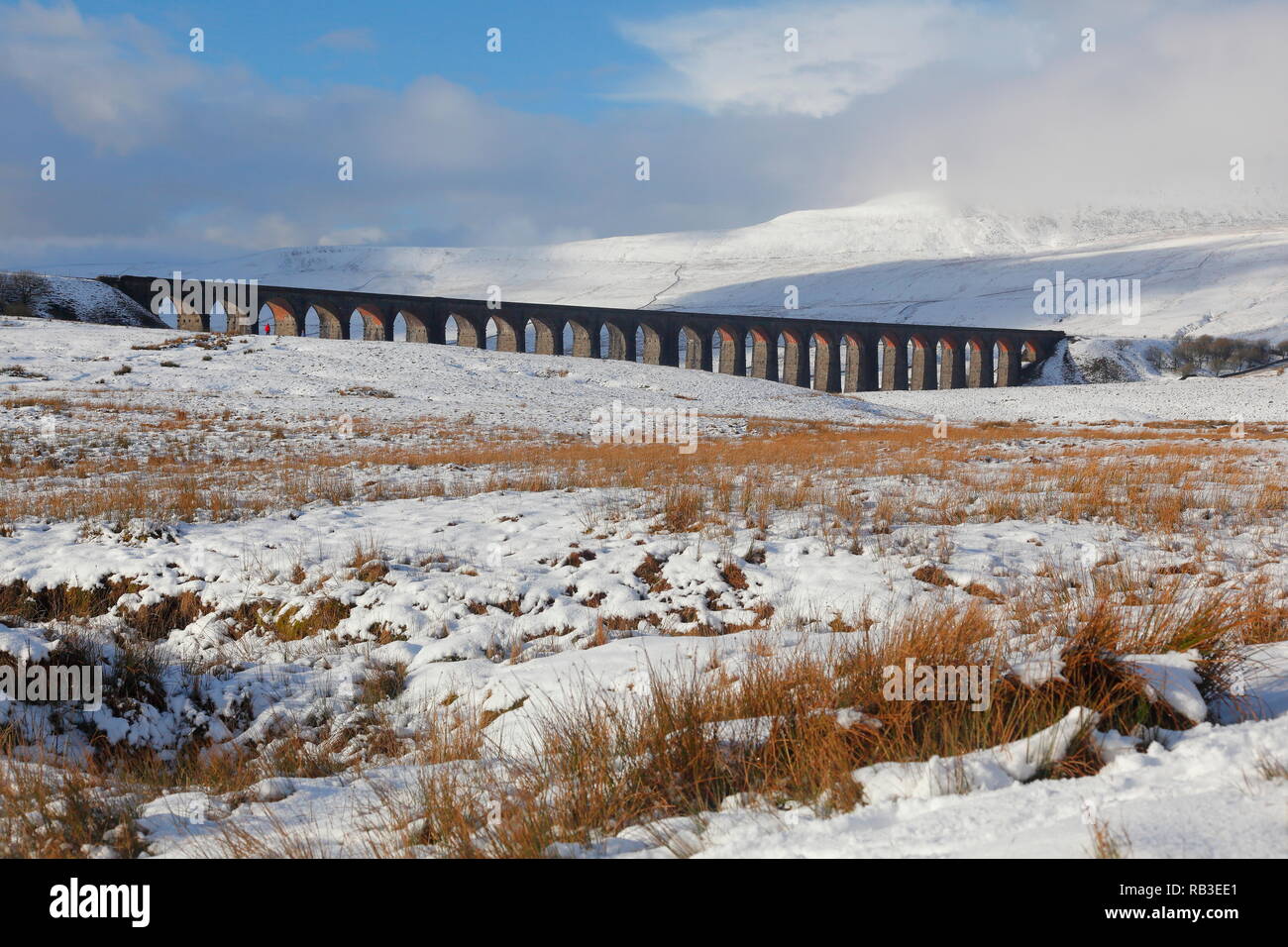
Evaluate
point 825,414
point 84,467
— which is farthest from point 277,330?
point 84,467

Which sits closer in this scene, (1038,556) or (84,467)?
(1038,556)

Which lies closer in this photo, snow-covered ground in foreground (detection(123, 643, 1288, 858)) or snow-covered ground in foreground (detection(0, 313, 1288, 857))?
snow-covered ground in foreground (detection(123, 643, 1288, 858))

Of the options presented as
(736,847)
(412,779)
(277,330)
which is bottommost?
(412,779)

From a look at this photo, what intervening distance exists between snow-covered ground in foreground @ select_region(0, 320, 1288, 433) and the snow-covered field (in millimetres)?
17203

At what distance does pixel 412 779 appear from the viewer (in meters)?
3.64

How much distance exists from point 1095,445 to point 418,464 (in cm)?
1548

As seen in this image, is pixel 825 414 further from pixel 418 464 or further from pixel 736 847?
pixel 736 847

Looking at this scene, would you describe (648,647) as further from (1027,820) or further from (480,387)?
(480,387)

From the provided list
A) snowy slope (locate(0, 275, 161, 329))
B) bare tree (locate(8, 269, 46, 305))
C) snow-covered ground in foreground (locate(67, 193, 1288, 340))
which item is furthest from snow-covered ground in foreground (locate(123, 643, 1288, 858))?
snow-covered ground in foreground (locate(67, 193, 1288, 340))

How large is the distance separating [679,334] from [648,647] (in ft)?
252

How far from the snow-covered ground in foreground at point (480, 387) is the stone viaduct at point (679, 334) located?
344 inches

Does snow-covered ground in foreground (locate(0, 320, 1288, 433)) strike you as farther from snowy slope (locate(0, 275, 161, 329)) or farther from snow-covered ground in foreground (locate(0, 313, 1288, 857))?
snow-covered ground in foreground (locate(0, 313, 1288, 857))

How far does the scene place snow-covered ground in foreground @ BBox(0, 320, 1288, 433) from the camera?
3186 cm

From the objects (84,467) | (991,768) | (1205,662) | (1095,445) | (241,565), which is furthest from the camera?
(1095,445)
